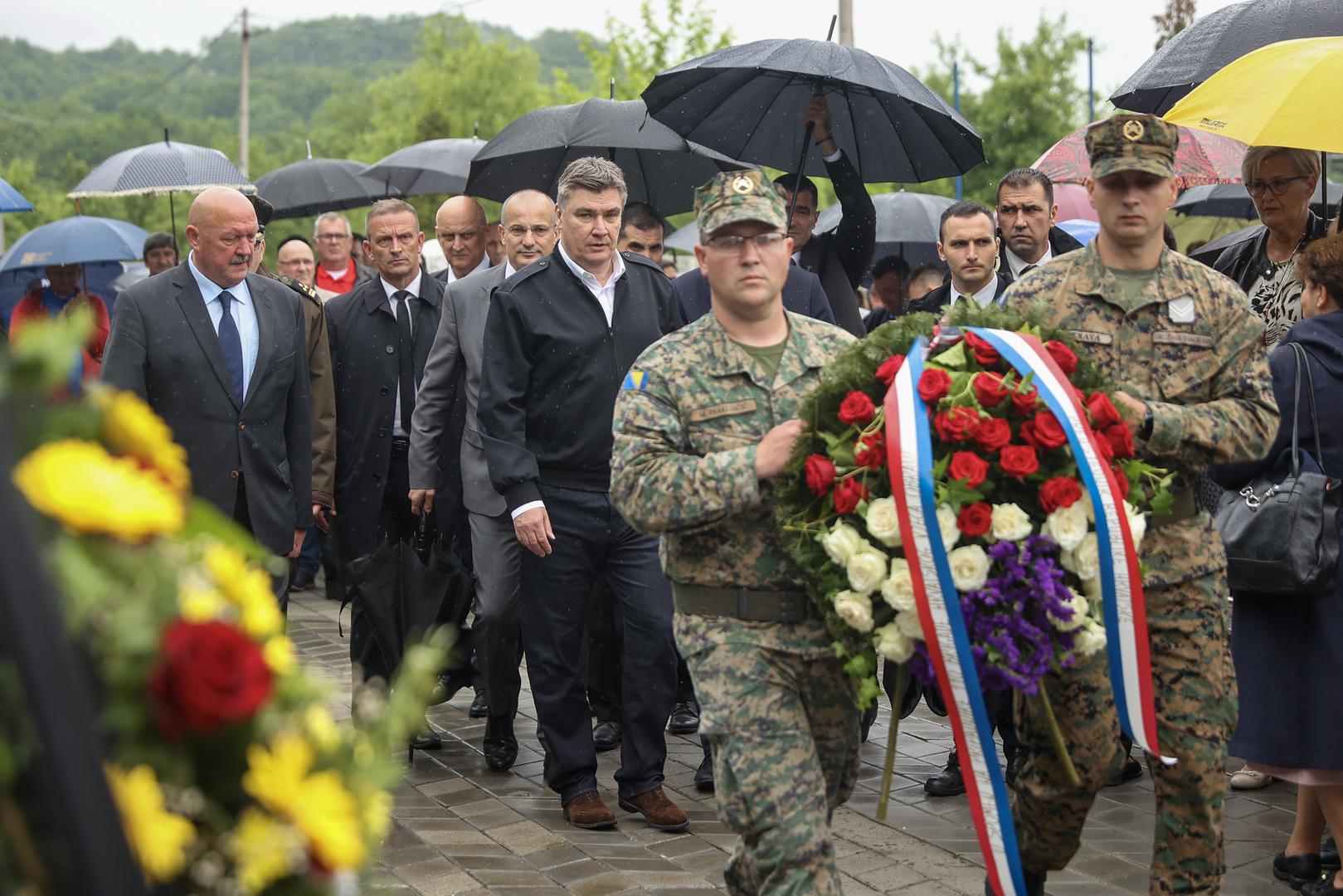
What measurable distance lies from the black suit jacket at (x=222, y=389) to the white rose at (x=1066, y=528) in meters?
3.90

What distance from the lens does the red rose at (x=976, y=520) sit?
3.69 metres

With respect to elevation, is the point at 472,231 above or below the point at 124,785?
above

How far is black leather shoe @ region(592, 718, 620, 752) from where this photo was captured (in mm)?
7359

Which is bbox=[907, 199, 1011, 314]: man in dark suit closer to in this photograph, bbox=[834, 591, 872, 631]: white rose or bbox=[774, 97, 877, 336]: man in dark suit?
bbox=[774, 97, 877, 336]: man in dark suit

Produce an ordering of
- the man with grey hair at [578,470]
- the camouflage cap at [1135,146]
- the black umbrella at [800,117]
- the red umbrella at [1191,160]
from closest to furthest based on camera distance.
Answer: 1. the camouflage cap at [1135,146]
2. the man with grey hair at [578,470]
3. the black umbrella at [800,117]
4. the red umbrella at [1191,160]

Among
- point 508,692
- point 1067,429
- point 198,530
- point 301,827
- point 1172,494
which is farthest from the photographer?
point 508,692

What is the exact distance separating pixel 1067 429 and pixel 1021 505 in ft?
0.73

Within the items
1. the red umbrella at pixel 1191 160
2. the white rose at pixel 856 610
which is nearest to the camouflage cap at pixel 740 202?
the white rose at pixel 856 610

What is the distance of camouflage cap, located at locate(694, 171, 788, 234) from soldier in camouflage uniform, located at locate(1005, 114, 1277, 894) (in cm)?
81

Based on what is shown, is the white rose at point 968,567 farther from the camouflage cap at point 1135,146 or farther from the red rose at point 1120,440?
the camouflage cap at point 1135,146

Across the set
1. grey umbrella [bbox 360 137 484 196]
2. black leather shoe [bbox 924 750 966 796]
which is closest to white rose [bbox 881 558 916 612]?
black leather shoe [bbox 924 750 966 796]

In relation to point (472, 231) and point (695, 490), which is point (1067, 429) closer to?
point (695, 490)

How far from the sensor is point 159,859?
5.15 ft

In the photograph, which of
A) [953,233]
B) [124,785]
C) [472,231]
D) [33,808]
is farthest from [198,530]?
[472,231]
